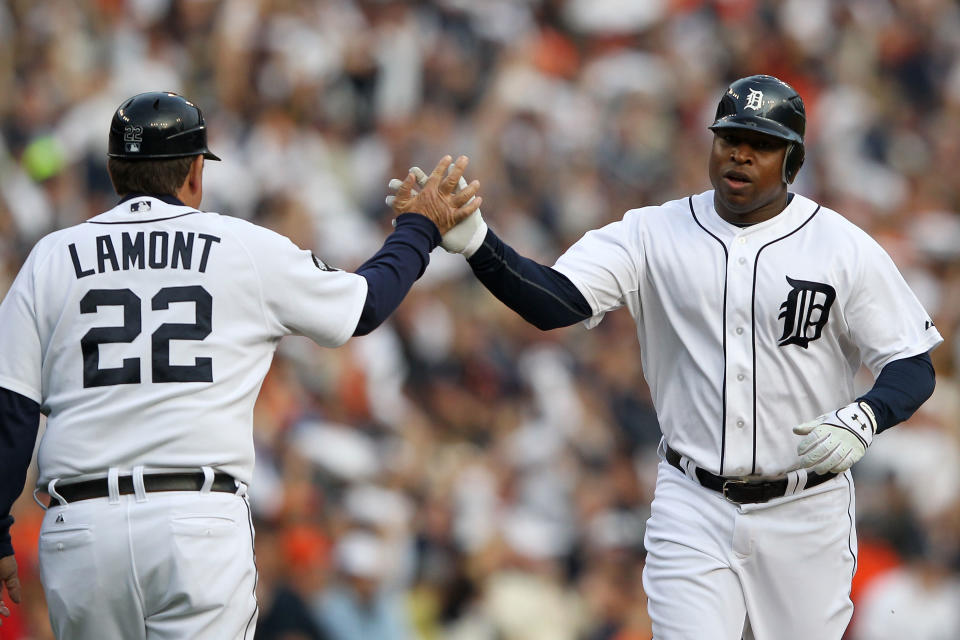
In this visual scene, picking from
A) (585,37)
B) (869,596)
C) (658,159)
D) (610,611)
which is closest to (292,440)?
(610,611)

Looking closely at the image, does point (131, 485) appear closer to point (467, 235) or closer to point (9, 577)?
point (9, 577)

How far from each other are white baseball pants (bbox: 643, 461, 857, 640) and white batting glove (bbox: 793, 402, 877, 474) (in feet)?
0.93

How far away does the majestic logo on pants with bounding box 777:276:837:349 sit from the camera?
444 centimetres

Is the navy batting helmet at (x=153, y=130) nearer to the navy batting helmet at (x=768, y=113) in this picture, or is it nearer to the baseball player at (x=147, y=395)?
the baseball player at (x=147, y=395)

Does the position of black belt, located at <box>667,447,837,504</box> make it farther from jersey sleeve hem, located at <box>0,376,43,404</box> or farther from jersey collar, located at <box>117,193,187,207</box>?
jersey sleeve hem, located at <box>0,376,43,404</box>

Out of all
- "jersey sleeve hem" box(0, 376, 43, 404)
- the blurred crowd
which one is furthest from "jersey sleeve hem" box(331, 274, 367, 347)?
the blurred crowd

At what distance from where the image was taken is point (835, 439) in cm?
415

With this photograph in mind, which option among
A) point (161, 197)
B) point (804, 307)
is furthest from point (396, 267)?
point (804, 307)

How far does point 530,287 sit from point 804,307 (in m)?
0.86

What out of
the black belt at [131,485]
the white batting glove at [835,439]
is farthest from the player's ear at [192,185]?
the white batting glove at [835,439]

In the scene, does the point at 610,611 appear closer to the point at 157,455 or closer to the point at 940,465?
the point at 940,465

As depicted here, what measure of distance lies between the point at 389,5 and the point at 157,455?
30.0 ft

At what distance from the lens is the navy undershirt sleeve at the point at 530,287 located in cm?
454

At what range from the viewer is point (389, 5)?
1244cm
